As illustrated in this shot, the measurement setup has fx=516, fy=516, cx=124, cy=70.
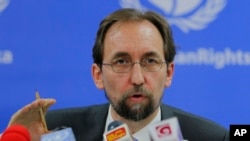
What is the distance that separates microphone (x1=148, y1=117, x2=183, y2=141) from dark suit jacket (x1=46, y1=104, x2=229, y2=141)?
21.6 inches

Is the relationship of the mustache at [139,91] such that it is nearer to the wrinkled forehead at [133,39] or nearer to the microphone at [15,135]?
the wrinkled forehead at [133,39]

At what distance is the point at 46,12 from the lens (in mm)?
1882

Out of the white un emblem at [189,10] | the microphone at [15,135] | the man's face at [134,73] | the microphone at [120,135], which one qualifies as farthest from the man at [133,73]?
the white un emblem at [189,10]

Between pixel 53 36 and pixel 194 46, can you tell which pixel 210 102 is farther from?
pixel 53 36

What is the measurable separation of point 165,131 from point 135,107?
34cm

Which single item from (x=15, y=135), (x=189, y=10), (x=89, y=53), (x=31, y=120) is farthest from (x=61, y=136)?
(x=189, y=10)

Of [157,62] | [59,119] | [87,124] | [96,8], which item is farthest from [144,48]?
[96,8]

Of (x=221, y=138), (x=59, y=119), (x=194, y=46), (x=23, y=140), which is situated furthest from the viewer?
(x=194, y=46)

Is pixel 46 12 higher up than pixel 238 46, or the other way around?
pixel 46 12

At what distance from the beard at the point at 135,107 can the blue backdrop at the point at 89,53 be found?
560 millimetres

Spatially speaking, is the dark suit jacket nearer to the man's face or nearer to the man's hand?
the man's face

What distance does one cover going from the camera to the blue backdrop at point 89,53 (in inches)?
72.6

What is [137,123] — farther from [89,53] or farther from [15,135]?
[89,53]

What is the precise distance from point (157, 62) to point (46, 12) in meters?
0.71
